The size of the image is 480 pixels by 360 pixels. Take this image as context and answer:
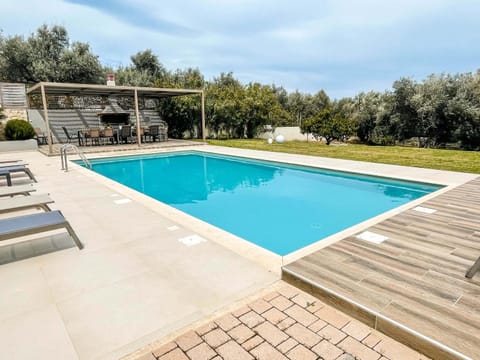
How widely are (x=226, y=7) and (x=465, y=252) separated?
10456 millimetres

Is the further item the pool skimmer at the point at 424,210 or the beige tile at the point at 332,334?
the pool skimmer at the point at 424,210

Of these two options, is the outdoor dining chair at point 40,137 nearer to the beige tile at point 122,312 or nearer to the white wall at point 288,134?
the white wall at point 288,134

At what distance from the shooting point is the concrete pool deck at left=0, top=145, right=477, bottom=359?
201cm

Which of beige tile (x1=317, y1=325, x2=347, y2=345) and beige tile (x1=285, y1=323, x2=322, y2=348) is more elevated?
beige tile (x1=285, y1=323, x2=322, y2=348)

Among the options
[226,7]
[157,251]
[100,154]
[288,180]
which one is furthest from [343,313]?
[100,154]

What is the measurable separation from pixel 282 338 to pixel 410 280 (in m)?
1.25

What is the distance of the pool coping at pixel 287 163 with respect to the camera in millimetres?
3230

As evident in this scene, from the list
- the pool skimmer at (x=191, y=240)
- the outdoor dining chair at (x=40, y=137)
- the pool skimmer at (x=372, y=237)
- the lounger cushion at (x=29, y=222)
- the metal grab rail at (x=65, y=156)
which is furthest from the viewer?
the outdoor dining chair at (x=40, y=137)

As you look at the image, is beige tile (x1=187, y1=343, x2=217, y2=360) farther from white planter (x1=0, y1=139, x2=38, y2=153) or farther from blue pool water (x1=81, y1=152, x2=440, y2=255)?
white planter (x1=0, y1=139, x2=38, y2=153)

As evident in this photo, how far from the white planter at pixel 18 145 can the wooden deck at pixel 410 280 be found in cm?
1478

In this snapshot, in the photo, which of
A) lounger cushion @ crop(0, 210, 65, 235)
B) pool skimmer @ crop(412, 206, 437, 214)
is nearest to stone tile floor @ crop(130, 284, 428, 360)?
lounger cushion @ crop(0, 210, 65, 235)

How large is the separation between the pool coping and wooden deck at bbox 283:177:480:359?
0.78 feet

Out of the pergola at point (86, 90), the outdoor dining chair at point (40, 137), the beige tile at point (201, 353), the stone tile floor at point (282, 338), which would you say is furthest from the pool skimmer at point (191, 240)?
the outdoor dining chair at point (40, 137)

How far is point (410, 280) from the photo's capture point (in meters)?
2.49
